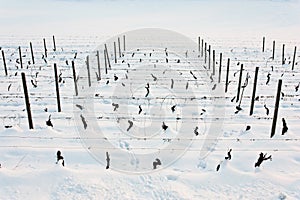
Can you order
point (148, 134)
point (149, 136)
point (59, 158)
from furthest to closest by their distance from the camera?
1. point (148, 134)
2. point (149, 136)
3. point (59, 158)

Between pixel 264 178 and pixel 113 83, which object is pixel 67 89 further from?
pixel 264 178

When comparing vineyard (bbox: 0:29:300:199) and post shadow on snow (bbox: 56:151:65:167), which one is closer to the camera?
vineyard (bbox: 0:29:300:199)

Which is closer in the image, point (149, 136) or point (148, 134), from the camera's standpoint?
point (149, 136)

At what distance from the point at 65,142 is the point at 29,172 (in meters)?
1.39

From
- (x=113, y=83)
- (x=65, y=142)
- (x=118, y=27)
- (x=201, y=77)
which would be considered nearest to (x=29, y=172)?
(x=65, y=142)

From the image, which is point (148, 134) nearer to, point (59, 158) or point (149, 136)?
point (149, 136)

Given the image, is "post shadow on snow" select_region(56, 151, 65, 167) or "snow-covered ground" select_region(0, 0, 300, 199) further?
"post shadow on snow" select_region(56, 151, 65, 167)

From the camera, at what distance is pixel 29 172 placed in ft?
21.2

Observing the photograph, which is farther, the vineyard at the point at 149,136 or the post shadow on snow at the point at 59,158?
the post shadow on snow at the point at 59,158

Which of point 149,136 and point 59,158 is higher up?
point 59,158

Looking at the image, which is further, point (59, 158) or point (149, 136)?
point (149, 136)

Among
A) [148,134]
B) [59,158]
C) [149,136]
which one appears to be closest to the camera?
[59,158]

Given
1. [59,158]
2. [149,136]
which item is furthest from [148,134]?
[59,158]

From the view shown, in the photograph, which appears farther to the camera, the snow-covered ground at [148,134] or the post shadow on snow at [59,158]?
the post shadow on snow at [59,158]
